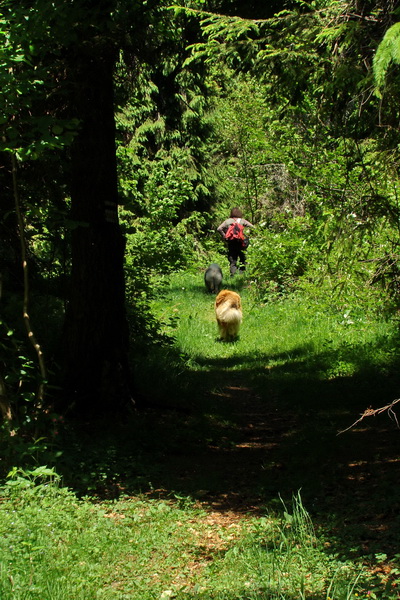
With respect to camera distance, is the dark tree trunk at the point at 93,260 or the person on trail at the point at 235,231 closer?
the dark tree trunk at the point at 93,260

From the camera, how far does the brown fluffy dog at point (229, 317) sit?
13.1 metres

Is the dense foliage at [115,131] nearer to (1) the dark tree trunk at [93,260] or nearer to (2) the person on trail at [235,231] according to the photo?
(1) the dark tree trunk at [93,260]

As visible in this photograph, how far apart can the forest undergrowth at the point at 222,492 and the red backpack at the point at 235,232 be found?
947 centimetres

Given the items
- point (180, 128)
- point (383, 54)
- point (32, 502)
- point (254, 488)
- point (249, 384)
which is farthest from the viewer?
point (180, 128)

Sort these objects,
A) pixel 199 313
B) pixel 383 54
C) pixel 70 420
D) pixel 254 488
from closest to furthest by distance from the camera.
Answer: pixel 383 54 < pixel 254 488 < pixel 70 420 < pixel 199 313

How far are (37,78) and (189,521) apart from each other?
417 centimetres

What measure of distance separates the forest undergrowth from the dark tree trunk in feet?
1.73

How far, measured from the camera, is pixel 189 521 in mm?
4988

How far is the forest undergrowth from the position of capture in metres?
3.82

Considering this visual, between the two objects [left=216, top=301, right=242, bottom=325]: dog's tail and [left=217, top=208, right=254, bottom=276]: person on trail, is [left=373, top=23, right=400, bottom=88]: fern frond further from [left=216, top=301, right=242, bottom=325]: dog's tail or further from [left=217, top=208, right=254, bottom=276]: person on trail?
[left=217, top=208, right=254, bottom=276]: person on trail

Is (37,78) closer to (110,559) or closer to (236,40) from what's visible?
(236,40)

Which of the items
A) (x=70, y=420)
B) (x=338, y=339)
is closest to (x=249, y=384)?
(x=338, y=339)

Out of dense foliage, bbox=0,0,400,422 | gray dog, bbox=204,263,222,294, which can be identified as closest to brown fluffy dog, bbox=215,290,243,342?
dense foliage, bbox=0,0,400,422

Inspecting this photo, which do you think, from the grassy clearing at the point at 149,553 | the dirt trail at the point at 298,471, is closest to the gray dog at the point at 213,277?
the dirt trail at the point at 298,471
